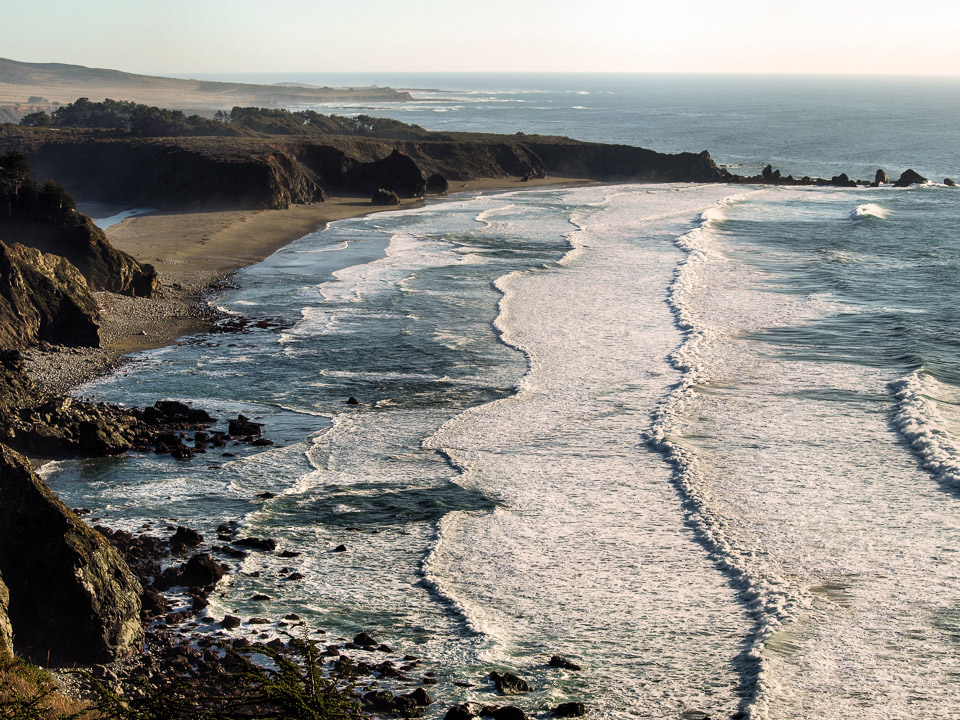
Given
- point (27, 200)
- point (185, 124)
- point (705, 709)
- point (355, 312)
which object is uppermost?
point (185, 124)

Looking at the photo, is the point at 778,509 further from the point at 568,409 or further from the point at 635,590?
the point at 568,409

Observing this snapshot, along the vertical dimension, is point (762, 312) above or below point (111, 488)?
above

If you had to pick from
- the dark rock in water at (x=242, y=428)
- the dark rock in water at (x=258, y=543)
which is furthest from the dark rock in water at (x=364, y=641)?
the dark rock in water at (x=242, y=428)

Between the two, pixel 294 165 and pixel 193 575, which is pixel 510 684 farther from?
pixel 294 165

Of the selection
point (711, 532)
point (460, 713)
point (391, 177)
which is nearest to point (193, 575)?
point (460, 713)

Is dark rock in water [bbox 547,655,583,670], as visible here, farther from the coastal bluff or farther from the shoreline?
the coastal bluff

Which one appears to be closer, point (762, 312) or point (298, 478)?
point (298, 478)

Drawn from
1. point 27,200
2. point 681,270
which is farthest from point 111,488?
point 681,270
